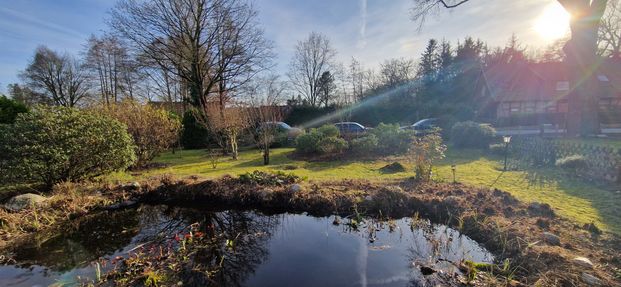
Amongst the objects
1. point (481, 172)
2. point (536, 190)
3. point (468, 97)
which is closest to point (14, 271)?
point (536, 190)

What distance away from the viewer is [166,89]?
2519 centimetres

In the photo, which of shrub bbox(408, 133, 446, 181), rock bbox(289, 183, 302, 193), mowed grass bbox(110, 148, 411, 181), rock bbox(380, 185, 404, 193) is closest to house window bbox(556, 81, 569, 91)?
mowed grass bbox(110, 148, 411, 181)

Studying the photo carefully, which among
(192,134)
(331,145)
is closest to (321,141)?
(331,145)

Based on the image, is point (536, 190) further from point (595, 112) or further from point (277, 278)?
point (595, 112)

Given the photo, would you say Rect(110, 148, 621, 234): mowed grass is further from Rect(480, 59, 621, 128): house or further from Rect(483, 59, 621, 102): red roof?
Rect(483, 59, 621, 102): red roof

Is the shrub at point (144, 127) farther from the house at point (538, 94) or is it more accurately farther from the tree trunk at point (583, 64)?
the house at point (538, 94)

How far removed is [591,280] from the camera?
121 inches

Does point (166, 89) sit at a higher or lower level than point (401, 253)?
higher

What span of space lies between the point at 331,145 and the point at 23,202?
9.38 meters

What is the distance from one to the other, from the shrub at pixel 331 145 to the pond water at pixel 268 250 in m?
6.15

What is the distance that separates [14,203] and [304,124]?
21623 millimetres

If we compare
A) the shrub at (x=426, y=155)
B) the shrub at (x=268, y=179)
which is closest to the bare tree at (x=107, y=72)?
the shrub at (x=268, y=179)

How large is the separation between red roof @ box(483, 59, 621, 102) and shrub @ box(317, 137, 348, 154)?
19.2 metres

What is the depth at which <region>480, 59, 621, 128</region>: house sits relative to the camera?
22516 mm
